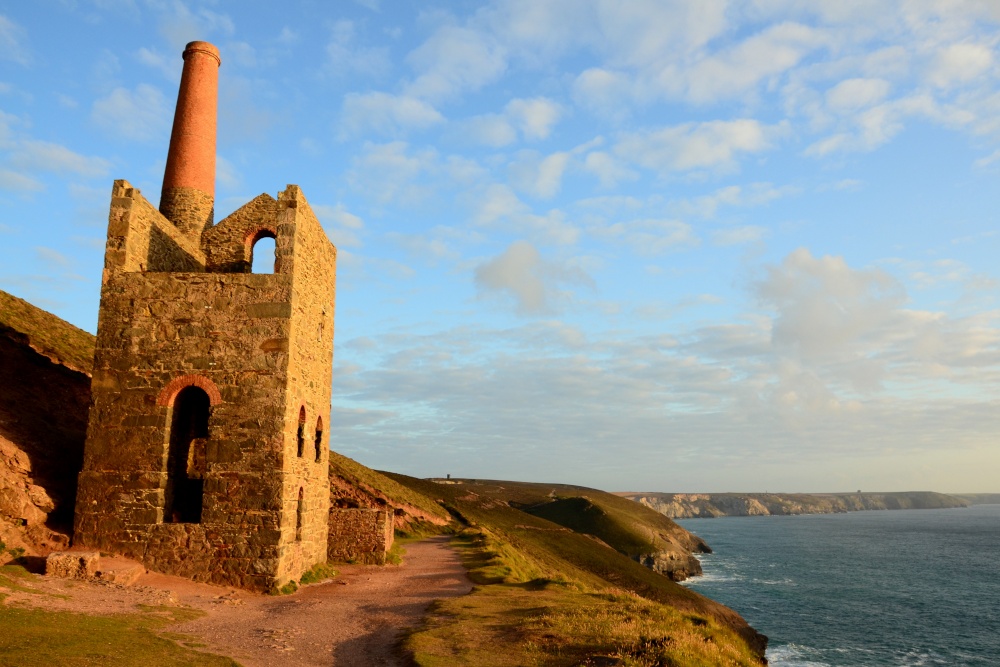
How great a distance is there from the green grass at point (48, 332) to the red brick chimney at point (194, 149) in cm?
786

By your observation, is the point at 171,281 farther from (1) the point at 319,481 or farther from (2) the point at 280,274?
(1) the point at 319,481

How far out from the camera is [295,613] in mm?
15586

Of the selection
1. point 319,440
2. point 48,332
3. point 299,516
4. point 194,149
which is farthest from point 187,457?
point 48,332

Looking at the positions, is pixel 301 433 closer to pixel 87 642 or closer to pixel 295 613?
pixel 295 613

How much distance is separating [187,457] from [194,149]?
11.5m

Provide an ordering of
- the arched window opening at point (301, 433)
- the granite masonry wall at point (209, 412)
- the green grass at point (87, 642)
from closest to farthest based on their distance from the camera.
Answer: the green grass at point (87, 642), the granite masonry wall at point (209, 412), the arched window opening at point (301, 433)

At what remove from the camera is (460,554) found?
30.1 m

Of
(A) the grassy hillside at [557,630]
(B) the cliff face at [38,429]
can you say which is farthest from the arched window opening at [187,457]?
(A) the grassy hillside at [557,630]

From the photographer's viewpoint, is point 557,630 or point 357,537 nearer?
point 557,630

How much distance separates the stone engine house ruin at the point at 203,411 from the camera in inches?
720

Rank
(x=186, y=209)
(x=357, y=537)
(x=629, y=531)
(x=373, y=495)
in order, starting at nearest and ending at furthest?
(x=186, y=209), (x=357, y=537), (x=373, y=495), (x=629, y=531)

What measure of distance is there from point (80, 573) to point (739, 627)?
35.8 meters

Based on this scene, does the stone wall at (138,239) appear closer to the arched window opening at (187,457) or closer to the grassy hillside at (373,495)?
the arched window opening at (187,457)

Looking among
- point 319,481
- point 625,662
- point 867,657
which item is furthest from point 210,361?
point 867,657
